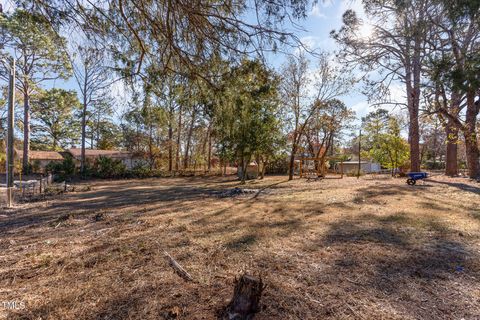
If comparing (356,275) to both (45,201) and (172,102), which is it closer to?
(172,102)

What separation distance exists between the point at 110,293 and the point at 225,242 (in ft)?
5.70

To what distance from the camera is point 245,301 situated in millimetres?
1923

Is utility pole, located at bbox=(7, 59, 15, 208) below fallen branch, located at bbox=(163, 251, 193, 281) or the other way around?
the other way around

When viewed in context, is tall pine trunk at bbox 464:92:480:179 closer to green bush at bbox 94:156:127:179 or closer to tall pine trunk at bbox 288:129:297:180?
tall pine trunk at bbox 288:129:297:180

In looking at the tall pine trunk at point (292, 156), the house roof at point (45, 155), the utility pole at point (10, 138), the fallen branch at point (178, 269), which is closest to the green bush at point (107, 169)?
the utility pole at point (10, 138)

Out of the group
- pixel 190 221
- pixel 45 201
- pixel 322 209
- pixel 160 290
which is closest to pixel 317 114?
pixel 322 209

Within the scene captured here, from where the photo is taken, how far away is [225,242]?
12.2ft

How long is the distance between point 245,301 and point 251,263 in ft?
3.36

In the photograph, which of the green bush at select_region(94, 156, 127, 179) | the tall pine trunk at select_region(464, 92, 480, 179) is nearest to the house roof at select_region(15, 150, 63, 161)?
the green bush at select_region(94, 156, 127, 179)

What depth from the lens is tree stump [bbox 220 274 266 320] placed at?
6.20 ft

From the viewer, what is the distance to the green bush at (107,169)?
58.6ft

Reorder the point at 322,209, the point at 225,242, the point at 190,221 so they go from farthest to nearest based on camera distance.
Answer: the point at 322,209
the point at 190,221
the point at 225,242

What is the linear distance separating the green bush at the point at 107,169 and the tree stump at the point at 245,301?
18.5 metres

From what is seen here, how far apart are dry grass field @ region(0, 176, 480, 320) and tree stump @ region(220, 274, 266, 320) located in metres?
0.10
